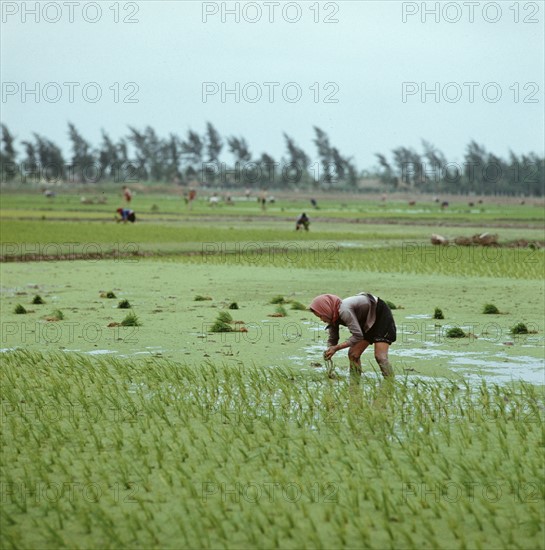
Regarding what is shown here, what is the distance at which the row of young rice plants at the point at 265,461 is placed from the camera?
5164 mm

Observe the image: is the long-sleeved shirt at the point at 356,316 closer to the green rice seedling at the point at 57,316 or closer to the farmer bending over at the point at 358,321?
the farmer bending over at the point at 358,321

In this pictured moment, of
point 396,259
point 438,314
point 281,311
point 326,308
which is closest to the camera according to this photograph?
point 326,308

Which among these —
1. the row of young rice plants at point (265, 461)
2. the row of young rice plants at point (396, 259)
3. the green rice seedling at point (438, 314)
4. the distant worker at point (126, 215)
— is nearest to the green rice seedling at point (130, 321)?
the row of young rice plants at point (265, 461)

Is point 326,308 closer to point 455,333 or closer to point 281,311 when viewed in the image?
point 455,333

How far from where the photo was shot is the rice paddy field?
17.3 ft

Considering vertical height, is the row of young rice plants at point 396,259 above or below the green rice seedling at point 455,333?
below

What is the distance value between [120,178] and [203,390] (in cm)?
10035

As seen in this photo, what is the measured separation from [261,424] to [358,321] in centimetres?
150

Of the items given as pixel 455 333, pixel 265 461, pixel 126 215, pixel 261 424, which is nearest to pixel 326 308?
pixel 261 424

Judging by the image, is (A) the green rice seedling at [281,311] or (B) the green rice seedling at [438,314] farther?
(A) the green rice seedling at [281,311]

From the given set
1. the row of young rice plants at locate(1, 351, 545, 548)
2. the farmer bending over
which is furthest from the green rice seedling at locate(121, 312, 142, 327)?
the farmer bending over

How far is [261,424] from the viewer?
288 inches

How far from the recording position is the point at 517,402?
7.86m

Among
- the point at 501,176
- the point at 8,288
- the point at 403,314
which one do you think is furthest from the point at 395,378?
the point at 501,176
